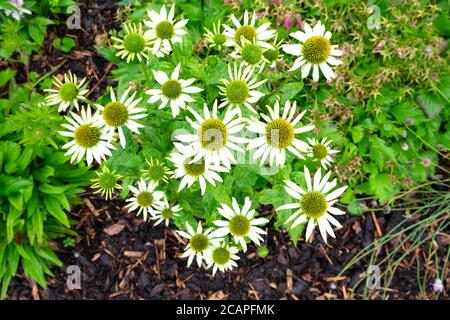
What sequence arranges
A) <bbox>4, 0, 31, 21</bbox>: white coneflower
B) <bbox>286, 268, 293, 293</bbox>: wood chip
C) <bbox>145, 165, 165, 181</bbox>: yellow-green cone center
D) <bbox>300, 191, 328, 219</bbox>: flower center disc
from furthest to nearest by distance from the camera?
<bbox>286, 268, 293, 293</bbox>: wood chip
<bbox>4, 0, 31, 21</bbox>: white coneflower
<bbox>145, 165, 165, 181</bbox>: yellow-green cone center
<bbox>300, 191, 328, 219</bbox>: flower center disc

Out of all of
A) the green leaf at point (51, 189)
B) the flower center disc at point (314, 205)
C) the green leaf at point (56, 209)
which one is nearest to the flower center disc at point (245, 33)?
the flower center disc at point (314, 205)

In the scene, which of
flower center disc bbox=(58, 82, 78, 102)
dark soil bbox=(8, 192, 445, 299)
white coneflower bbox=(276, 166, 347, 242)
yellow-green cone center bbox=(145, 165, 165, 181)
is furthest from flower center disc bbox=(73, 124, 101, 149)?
dark soil bbox=(8, 192, 445, 299)

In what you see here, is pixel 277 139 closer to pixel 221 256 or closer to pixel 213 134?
pixel 213 134

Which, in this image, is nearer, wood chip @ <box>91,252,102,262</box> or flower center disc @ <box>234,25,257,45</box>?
flower center disc @ <box>234,25,257,45</box>

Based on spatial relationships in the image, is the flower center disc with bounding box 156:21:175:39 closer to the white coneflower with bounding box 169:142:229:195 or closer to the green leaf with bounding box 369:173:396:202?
the white coneflower with bounding box 169:142:229:195

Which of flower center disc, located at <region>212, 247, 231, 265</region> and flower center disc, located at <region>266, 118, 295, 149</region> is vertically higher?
flower center disc, located at <region>266, 118, 295, 149</region>

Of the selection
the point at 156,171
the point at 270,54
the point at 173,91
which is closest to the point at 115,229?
the point at 156,171

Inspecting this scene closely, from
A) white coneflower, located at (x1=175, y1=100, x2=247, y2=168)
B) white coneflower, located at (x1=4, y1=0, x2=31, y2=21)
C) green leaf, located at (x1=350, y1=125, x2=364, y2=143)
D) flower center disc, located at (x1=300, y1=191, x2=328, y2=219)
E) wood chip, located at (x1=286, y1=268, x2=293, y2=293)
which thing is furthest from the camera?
wood chip, located at (x1=286, y1=268, x2=293, y2=293)

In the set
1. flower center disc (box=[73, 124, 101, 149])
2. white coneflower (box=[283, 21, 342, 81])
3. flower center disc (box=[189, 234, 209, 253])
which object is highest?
white coneflower (box=[283, 21, 342, 81])
